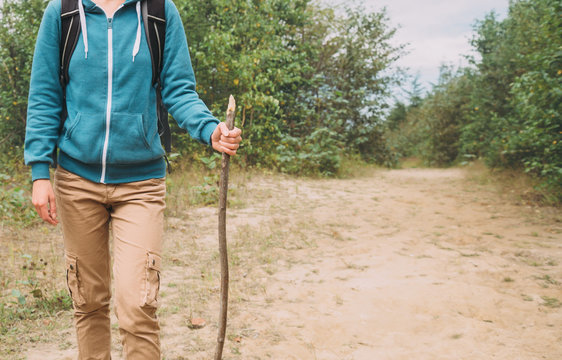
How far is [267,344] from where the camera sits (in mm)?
2988

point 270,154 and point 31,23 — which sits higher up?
point 31,23

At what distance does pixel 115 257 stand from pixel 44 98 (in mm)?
748

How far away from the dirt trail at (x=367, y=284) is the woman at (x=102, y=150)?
42.4 inches

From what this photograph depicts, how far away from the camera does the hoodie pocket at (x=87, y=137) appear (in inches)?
74.0

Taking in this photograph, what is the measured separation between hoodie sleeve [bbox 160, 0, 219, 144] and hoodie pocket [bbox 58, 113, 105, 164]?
324mm

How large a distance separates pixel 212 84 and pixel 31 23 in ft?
12.0

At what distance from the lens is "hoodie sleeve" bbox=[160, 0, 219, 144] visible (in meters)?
2.03

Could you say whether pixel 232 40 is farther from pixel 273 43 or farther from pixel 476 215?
pixel 476 215

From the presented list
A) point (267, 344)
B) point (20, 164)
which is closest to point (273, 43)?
point (20, 164)

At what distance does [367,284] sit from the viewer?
13.5 feet

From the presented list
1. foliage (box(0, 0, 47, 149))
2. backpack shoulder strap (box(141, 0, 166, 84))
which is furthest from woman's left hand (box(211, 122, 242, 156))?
foliage (box(0, 0, 47, 149))

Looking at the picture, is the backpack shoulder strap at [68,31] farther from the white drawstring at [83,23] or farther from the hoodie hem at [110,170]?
the hoodie hem at [110,170]

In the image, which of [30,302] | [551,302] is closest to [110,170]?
[30,302]

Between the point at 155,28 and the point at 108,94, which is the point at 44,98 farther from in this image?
the point at 155,28
